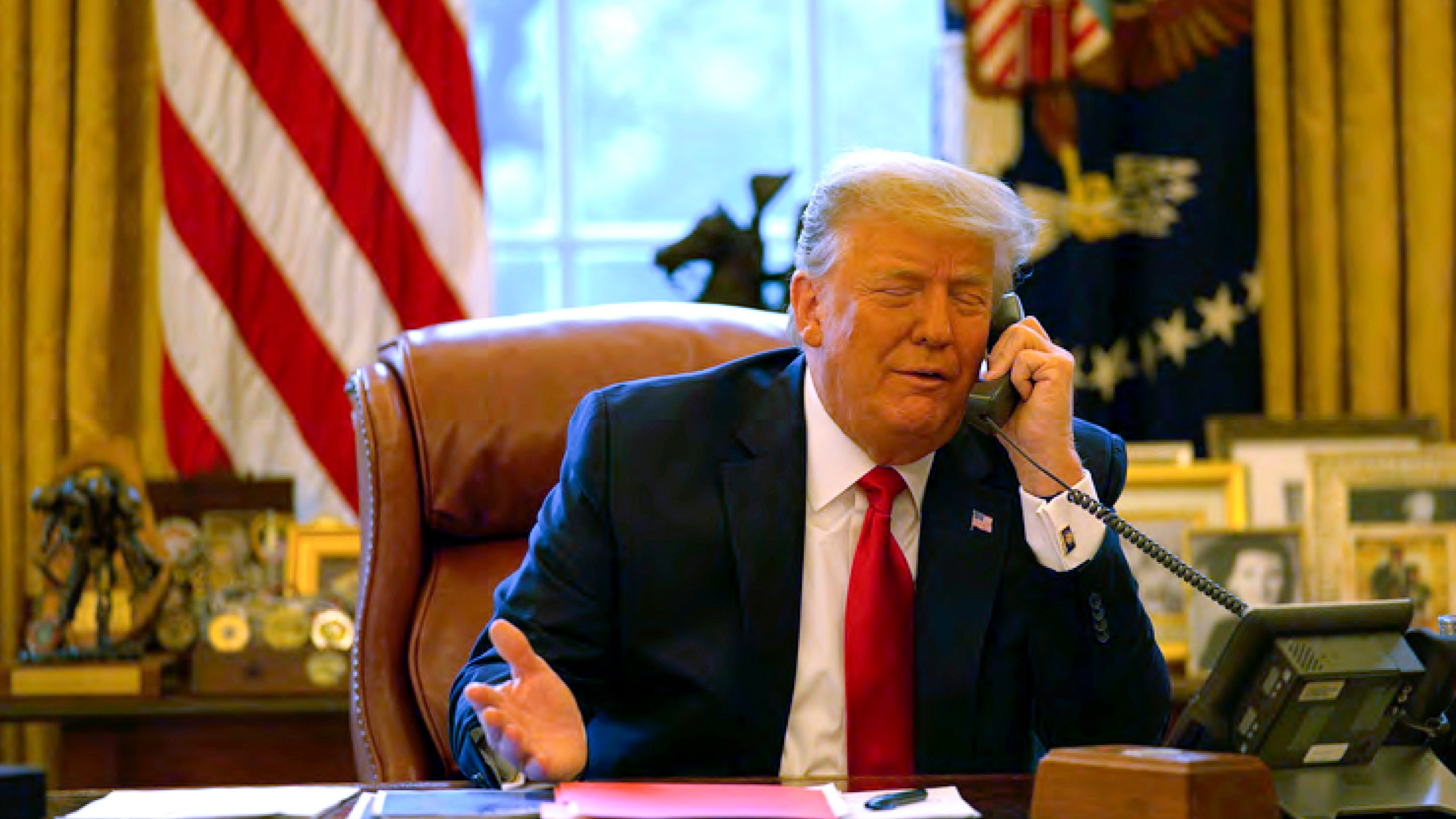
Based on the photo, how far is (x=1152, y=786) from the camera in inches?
50.8

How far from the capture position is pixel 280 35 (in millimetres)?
3490

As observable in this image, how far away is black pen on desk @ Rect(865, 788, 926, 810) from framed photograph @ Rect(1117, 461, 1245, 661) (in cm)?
180

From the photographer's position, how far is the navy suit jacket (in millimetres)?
1880

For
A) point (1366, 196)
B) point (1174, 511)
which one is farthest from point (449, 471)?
point (1366, 196)

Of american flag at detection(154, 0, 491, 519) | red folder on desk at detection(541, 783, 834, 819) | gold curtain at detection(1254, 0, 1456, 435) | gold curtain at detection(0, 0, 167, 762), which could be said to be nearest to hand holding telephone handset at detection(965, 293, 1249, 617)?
red folder on desk at detection(541, 783, 834, 819)

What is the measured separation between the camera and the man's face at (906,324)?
1883 millimetres

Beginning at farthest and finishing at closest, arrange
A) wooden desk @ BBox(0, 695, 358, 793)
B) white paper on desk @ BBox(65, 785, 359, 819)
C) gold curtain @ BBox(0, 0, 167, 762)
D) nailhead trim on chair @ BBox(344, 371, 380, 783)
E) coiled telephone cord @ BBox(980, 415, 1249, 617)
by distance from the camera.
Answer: gold curtain @ BBox(0, 0, 167, 762), wooden desk @ BBox(0, 695, 358, 793), nailhead trim on chair @ BBox(344, 371, 380, 783), coiled telephone cord @ BBox(980, 415, 1249, 617), white paper on desk @ BBox(65, 785, 359, 819)

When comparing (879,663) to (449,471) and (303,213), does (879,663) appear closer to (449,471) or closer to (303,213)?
(449,471)

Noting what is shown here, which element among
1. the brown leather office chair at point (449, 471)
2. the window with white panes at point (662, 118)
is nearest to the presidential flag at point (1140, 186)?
the window with white panes at point (662, 118)

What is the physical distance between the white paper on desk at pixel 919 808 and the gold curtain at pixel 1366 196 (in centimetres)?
221

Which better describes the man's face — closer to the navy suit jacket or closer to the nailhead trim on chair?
the navy suit jacket

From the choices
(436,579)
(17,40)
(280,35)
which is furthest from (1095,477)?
→ (17,40)

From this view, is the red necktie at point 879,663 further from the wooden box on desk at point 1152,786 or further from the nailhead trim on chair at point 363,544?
the nailhead trim on chair at point 363,544

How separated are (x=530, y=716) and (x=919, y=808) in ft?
1.28
